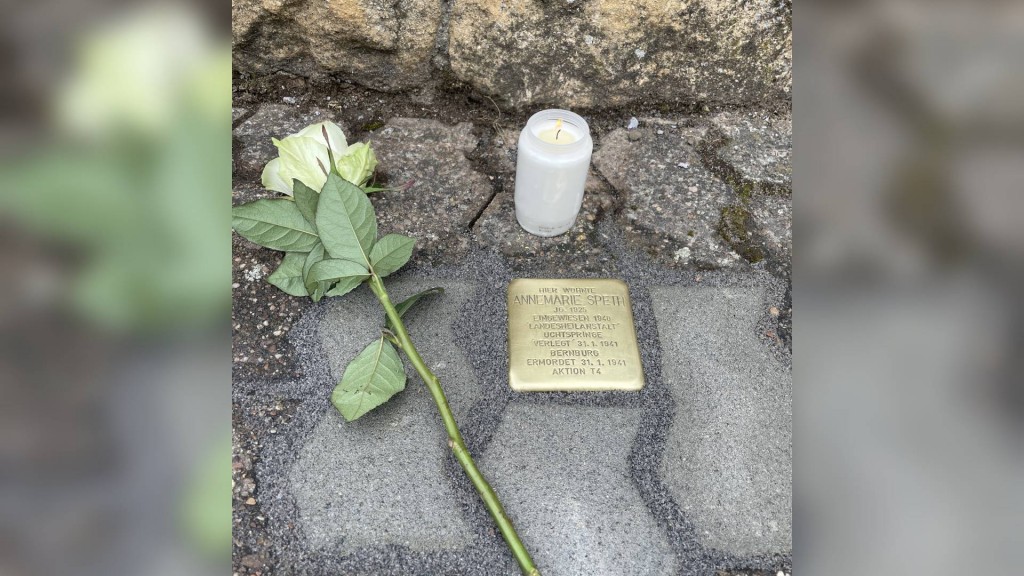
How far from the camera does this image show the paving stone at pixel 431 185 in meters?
1.51

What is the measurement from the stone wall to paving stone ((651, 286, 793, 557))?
0.59 meters

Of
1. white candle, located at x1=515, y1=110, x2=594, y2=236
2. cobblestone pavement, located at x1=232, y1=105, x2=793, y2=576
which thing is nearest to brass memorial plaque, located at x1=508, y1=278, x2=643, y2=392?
cobblestone pavement, located at x1=232, y1=105, x2=793, y2=576

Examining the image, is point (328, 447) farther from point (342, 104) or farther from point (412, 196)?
point (342, 104)

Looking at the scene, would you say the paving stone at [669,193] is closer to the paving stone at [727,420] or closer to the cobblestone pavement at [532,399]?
the cobblestone pavement at [532,399]

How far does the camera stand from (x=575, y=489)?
115 cm

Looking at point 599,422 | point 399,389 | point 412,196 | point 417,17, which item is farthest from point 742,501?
point 417,17

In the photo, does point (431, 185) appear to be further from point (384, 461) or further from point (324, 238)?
point (384, 461)

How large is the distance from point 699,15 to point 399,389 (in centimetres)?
108

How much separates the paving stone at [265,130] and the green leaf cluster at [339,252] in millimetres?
278

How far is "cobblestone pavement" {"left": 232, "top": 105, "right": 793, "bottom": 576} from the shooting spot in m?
1.10

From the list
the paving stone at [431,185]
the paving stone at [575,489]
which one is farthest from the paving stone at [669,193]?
the paving stone at [575,489]
